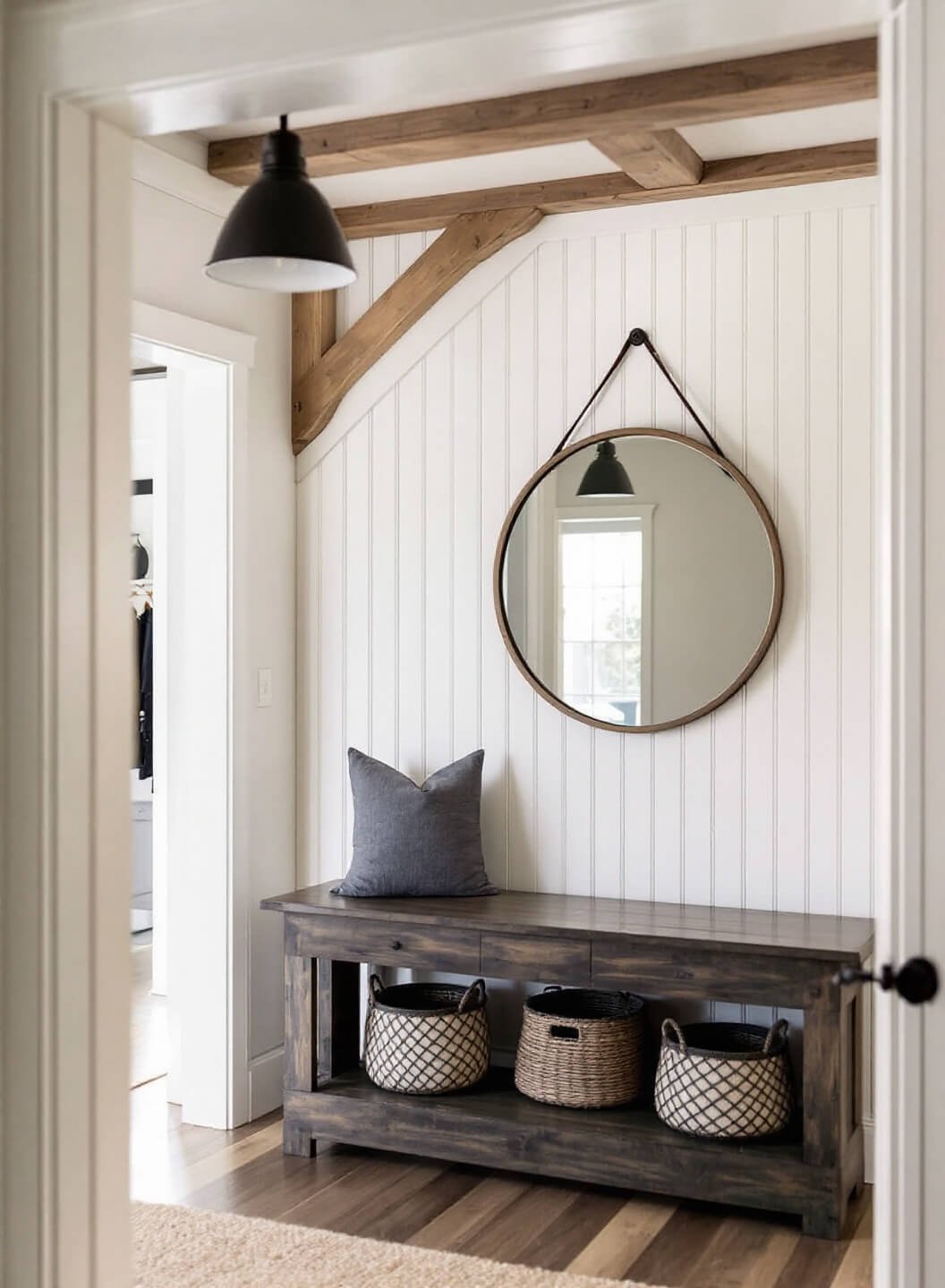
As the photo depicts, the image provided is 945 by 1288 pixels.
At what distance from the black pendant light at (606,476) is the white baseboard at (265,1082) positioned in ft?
6.41

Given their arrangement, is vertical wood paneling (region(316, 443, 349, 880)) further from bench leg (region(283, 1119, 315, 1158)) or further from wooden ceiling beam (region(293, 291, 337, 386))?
bench leg (region(283, 1119, 315, 1158))

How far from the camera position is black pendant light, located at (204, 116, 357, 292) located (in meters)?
2.39

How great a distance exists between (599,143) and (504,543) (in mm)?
A: 1168

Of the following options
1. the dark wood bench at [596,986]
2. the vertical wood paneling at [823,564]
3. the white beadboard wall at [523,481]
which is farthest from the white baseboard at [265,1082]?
the vertical wood paneling at [823,564]

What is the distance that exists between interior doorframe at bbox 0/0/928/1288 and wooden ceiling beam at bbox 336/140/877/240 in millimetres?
1961

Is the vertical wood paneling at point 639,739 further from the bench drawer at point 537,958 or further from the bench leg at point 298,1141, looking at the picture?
the bench leg at point 298,1141

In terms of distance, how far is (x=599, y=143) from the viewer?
3342mm

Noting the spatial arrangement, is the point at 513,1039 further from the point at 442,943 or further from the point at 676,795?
the point at 676,795

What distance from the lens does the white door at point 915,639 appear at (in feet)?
5.30

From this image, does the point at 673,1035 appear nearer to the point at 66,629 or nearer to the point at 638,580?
the point at 638,580

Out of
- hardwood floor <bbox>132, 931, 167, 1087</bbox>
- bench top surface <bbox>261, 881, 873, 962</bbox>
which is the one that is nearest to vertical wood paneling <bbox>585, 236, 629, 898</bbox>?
bench top surface <bbox>261, 881, 873, 962</bbox>

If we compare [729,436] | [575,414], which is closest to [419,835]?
[575,414]

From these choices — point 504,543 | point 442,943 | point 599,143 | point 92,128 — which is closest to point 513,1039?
point 442,943

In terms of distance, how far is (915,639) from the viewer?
5.34 feet
